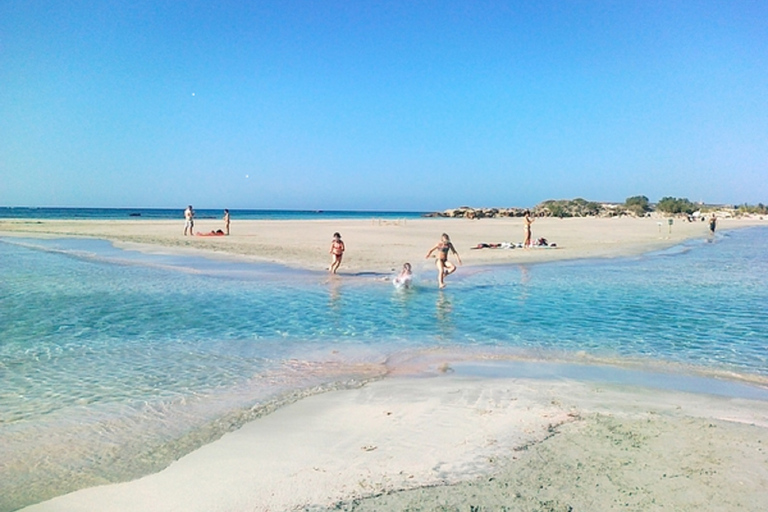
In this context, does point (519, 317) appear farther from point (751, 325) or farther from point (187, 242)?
point (187, 242)

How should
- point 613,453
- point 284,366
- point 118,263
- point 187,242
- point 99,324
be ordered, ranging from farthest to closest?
point 187,242
point 118,263
point 99,324
point 284,366
point 613,453

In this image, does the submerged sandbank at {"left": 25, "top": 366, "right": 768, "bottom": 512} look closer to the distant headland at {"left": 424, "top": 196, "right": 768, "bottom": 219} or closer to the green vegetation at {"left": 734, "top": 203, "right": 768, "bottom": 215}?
the distant headland at {"left": 424, "top": 196, "right": 768, "bottom": 219}

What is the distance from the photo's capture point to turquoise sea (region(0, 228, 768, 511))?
602 centimetres

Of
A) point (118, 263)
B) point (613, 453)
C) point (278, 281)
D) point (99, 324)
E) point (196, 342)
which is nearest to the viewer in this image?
point (613, 453)

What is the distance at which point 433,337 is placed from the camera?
1053 cm

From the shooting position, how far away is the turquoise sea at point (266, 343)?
19.8 feet

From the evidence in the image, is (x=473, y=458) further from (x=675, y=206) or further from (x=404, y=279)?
(x=675, y=206)

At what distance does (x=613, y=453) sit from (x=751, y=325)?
332 inches

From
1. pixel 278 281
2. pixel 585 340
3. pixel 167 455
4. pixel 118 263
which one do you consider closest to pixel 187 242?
pixel 118 263

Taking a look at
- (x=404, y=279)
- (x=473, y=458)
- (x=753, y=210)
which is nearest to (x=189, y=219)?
(x=404, y=279)

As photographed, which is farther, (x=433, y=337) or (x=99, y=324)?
(x=99, y=324)

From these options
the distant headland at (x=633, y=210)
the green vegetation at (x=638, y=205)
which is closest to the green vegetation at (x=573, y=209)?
the distant headland at (x=633, y=210)

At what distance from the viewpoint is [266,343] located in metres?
10.1

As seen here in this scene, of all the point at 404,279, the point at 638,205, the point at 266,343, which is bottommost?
the point at 266,343
